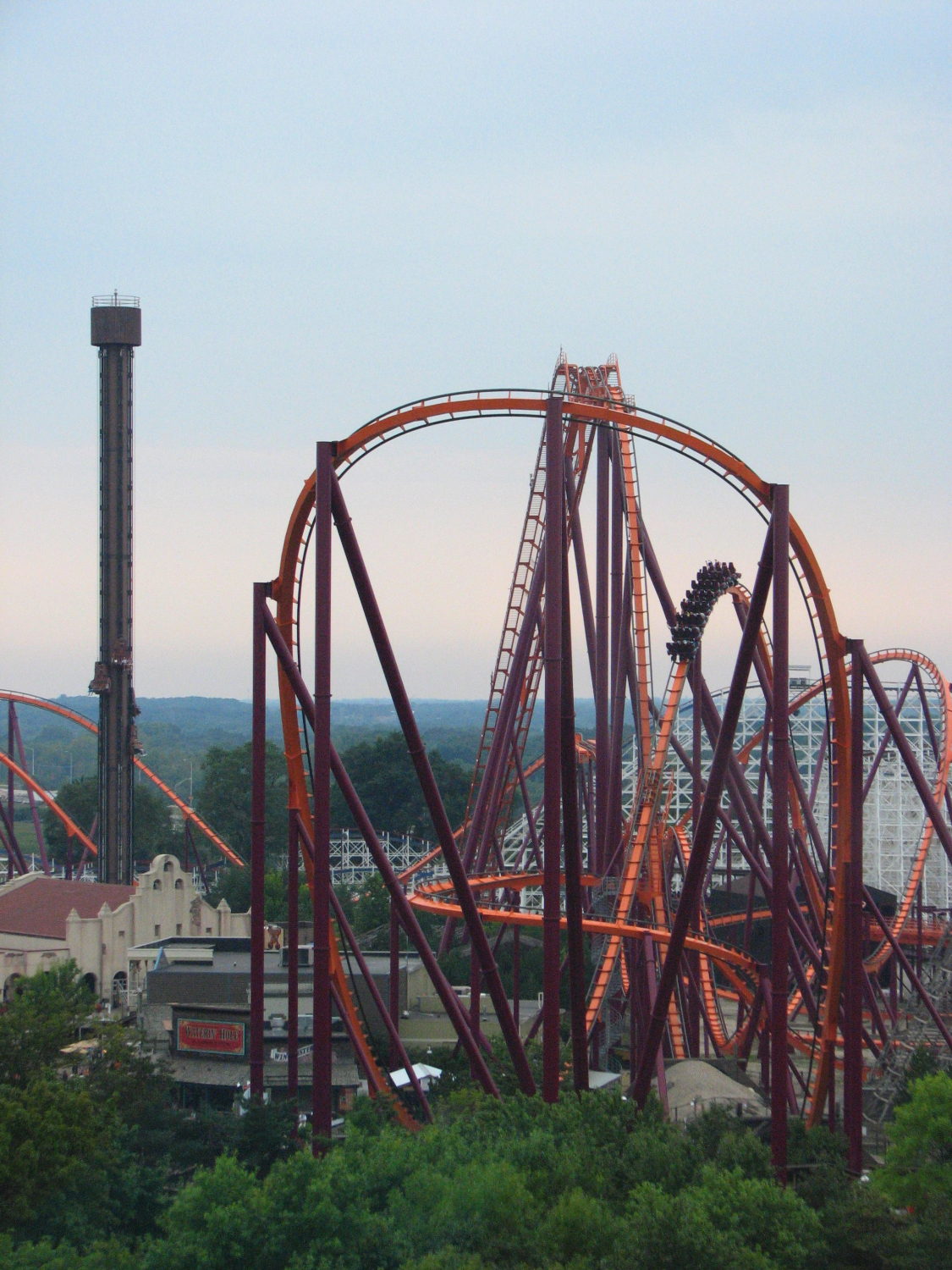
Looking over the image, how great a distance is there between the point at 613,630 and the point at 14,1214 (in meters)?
11.5

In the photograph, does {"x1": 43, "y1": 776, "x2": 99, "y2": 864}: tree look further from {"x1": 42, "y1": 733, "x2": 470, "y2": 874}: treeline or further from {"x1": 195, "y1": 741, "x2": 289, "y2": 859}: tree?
{"x1": 195, "y1": 741, "x2": 289, "y2": 859}: tree

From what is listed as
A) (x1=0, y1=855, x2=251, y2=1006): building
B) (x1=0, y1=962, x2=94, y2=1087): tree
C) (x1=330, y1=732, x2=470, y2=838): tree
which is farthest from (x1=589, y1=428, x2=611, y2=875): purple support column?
(x1=330, y1=732, x2=470, y2=838): tree

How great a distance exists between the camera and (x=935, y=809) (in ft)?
62.9

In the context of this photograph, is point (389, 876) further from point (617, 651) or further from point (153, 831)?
point (153, 831)

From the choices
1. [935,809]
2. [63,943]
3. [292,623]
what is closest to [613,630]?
[935,809]

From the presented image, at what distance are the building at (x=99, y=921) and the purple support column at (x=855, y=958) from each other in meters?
15.9

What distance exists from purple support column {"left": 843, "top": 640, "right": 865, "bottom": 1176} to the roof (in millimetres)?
17677

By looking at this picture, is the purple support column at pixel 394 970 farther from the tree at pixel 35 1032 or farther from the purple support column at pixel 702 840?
the purple support column at pixel 702 840

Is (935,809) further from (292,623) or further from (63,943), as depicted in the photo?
(63,943)

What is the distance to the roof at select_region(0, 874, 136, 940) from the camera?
95.5ft

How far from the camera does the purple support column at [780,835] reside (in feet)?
43.4

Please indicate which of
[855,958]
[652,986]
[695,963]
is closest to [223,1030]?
[695,963]

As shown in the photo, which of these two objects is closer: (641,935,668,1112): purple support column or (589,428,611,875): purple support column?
(641,935,668,1112): purple support column

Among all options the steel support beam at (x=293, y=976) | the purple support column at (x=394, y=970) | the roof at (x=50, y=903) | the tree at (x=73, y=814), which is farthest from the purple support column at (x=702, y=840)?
the tree at (x=73, y=814)
